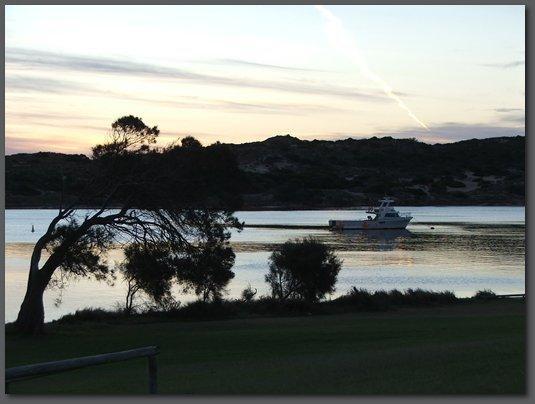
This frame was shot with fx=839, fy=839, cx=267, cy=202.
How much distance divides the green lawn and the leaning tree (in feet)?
7.94

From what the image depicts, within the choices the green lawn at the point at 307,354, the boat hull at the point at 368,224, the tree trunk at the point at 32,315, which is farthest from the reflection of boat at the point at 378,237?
the tree trunk at the point at 32,315

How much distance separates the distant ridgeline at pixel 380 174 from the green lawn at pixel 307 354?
105249 mm

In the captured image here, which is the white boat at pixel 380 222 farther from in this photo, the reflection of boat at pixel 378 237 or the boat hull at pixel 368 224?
the reflection of boat at pixel 378 237

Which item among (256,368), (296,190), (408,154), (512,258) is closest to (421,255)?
(512,258)

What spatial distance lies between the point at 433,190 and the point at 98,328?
481 feet

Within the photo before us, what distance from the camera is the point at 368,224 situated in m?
117

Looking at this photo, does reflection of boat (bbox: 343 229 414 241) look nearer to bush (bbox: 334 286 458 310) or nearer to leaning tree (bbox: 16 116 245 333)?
bush (bbox: 334 286 458 310)

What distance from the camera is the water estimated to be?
44469 mm

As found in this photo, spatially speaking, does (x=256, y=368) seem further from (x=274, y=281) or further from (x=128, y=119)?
(x=274, y=281)

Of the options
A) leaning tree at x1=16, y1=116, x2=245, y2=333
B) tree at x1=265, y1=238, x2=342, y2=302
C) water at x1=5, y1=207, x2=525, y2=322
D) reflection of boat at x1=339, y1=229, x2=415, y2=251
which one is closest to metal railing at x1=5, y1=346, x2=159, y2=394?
leaning tree at x1=16, y1=116, x2=245, y2=333

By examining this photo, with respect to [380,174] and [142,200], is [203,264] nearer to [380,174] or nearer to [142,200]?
[142,200]

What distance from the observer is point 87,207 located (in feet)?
88.5

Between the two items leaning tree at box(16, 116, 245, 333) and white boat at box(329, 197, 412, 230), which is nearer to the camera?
leaning tree at box(16, 116, 245, 333)

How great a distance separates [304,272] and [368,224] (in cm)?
7913
